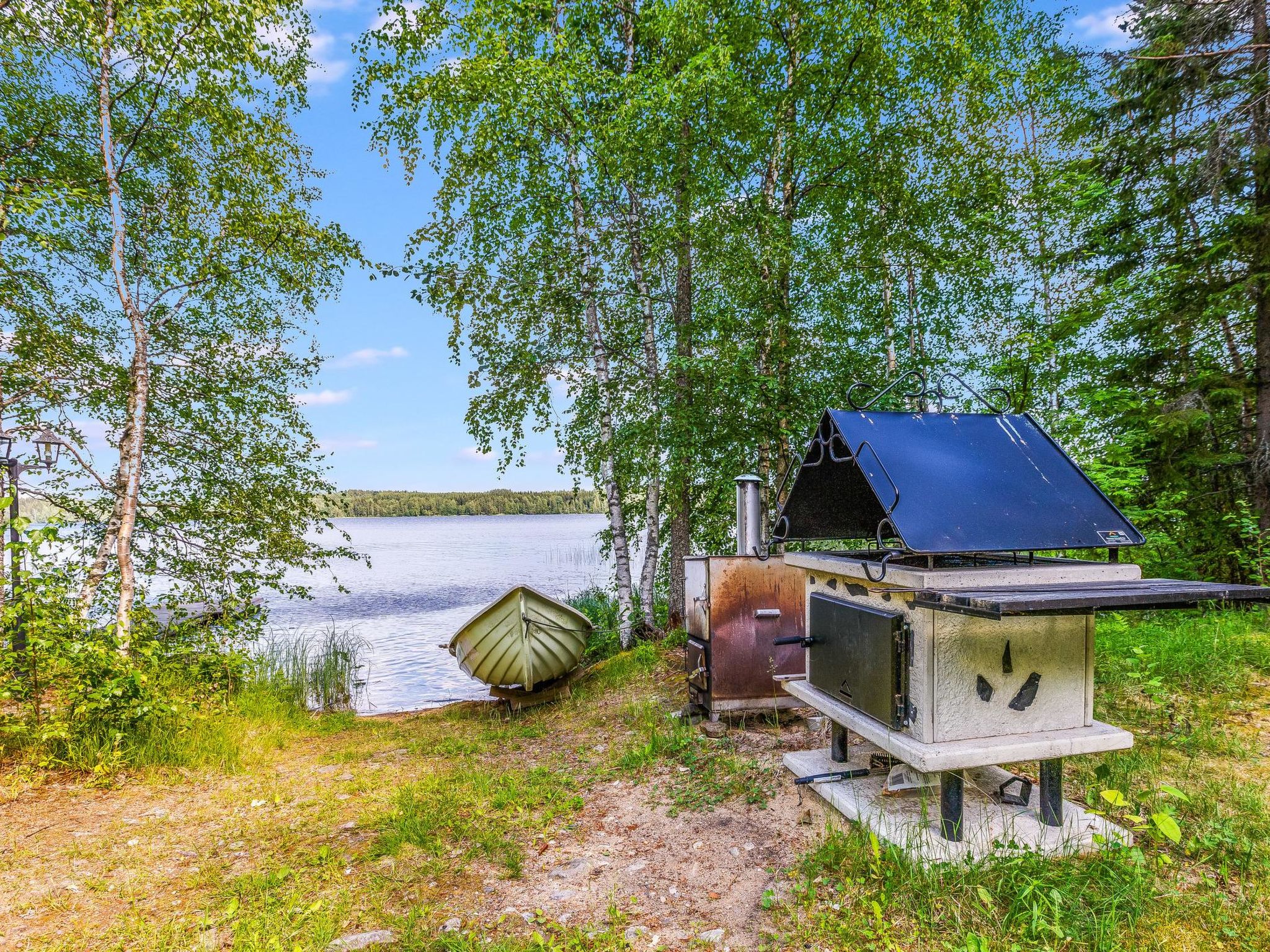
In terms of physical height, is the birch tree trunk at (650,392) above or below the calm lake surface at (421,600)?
above

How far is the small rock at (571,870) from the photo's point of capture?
2.90m

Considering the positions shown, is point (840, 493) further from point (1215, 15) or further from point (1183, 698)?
point (1215, 15)

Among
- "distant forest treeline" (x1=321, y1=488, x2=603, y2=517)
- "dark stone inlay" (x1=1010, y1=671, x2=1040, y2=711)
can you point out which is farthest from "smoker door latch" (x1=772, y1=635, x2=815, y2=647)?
"distant forest treeline" (x1=321, y1=488, x2=603, y2=517)

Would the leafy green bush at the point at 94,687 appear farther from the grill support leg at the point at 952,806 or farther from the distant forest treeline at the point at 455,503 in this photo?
the distant forest treeline at the point at 455,503

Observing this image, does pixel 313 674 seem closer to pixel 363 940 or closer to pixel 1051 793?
pixel 363 940

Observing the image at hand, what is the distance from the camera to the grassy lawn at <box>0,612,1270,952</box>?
7.36ft

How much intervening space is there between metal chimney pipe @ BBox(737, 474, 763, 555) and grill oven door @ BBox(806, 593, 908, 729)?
4.78 feet

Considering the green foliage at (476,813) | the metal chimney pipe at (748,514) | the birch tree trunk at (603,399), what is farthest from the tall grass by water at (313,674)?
the metal chimney pipe at (748,514)

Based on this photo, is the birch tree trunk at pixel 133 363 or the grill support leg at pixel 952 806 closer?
the grill support leg at pixel 952 806

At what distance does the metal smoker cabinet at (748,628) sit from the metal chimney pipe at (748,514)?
19cm

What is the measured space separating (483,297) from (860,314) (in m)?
5.36

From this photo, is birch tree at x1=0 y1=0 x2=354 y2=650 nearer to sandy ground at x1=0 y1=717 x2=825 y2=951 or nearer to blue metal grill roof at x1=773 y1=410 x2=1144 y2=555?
sandy ground at x1=0 y1=717 x2=825 y2=951

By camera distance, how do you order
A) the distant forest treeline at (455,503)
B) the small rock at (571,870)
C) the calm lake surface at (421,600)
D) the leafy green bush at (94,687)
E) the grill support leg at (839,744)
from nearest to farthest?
the small rock at (571,870) → the grill support leg at (839,744) → the leafy green bush at (94,687) → the calm lake surface at (421,600) → the distant forest treeline at (455,503)

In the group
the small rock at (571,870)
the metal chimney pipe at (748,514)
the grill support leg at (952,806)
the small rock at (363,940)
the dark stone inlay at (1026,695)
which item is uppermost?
the metal chimney pipe at (748,514)
